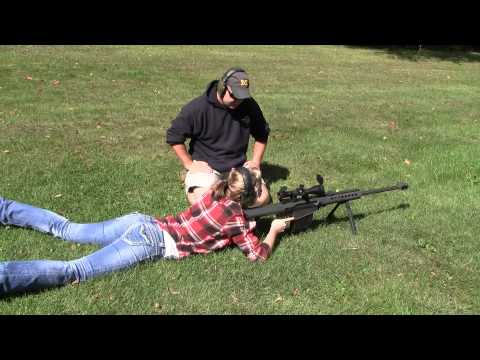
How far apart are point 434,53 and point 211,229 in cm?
2449

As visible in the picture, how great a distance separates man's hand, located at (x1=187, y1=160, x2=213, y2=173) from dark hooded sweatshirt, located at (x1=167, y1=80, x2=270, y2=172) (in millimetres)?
78

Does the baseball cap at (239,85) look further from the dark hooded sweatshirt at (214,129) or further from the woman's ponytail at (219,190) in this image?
the woman's ponytail at (219,190)

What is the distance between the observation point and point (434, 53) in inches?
1015

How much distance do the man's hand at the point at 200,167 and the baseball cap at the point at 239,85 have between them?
102 centimetres

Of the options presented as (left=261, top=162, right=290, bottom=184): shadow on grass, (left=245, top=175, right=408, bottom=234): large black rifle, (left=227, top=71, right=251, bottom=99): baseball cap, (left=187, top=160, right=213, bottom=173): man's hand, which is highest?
(left=227, top=71, right=251, bottom=99): baseball cap

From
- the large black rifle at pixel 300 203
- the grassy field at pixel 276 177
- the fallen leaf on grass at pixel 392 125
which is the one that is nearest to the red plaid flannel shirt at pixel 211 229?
the grassy field at pixel 276 177

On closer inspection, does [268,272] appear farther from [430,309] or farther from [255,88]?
[255,88]

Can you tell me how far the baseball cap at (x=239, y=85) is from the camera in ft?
17.6

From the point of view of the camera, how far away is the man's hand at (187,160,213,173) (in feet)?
19.4

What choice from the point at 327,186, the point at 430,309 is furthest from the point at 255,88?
the point at 430,309

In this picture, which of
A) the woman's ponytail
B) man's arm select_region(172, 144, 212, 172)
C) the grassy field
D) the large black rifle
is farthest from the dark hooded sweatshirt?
the woman's ponytail

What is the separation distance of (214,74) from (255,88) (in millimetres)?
2178

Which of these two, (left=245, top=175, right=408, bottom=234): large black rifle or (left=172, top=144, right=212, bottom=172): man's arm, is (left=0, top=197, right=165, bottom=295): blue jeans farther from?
(left=172, top=144, right=212, bottom=172): man's arm

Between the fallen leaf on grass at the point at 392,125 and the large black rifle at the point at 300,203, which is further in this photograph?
the fallen leaf on grass at the point at 392,125
